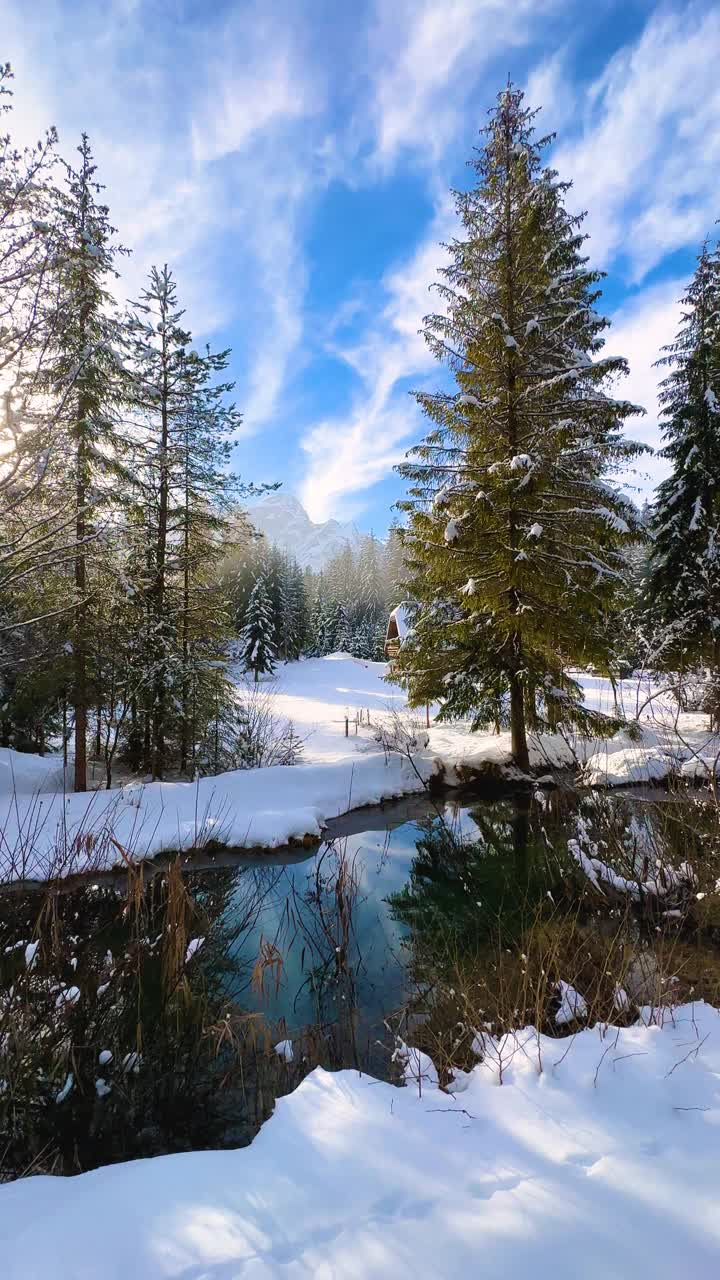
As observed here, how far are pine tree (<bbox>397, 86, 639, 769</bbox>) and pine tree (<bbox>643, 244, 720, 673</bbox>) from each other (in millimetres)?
5794

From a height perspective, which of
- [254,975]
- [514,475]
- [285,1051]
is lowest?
[285,1051]

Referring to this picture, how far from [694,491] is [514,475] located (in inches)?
351

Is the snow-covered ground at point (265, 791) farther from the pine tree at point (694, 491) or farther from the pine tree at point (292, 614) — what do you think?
the pine tree at point (292, 614)

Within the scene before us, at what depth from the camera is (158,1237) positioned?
180 centimetres

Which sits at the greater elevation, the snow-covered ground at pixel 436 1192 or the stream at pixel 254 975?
the snow-covered ground at pixel 436 1192

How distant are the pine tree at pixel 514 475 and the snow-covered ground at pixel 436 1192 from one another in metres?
7.28

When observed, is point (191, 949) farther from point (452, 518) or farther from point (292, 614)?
point (292, 614)

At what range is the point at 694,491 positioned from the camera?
47.6 feet

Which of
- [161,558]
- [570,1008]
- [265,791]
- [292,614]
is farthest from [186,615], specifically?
[292,614]

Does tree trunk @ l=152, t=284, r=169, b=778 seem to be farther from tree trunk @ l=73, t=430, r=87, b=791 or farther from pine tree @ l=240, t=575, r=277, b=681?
pine tree @ l=240, t=575, r=277, b=681

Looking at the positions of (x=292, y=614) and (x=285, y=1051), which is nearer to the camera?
(x=285, y=1051)

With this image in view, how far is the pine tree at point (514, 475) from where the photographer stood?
30.2ft

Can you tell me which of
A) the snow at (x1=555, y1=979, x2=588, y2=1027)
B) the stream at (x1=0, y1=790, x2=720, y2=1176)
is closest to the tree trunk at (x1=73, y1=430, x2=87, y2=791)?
the stream at (x1=0, y1=790, x2=720, y2=1176)

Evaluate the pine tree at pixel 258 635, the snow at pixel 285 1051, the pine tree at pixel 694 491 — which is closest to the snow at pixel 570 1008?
the snow at pixel 285 1051
